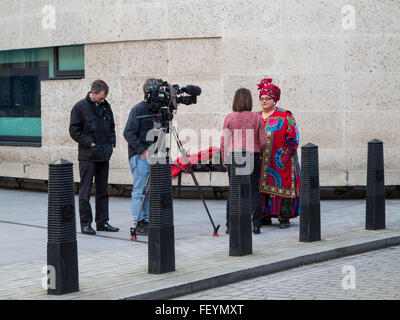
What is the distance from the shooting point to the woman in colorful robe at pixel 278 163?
30.8 ft

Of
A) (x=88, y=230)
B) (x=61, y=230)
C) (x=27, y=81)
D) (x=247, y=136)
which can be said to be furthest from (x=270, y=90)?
(x=27, y=81)

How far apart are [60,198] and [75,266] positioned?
0.56 meters

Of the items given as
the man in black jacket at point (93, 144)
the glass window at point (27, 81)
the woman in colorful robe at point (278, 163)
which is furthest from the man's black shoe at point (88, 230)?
the glass window at point (27, 81)

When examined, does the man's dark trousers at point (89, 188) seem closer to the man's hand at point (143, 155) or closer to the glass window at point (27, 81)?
the man's hand at point (143, 155)

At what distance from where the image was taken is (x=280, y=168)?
31.0 ft

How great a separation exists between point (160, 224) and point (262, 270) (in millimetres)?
1101

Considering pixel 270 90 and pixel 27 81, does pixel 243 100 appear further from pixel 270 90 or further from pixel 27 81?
pixel 27 81

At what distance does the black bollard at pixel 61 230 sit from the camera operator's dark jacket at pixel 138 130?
9.23 feet

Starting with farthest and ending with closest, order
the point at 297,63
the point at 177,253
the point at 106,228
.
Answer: the point at 297,63, the point at 106,228, the point at 177,253

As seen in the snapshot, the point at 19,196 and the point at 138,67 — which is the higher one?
the point at 138,67

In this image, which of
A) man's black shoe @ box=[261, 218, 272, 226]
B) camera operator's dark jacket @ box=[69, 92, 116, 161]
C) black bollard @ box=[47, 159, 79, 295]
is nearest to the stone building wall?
man's black shoe @ box=[261, 218, 272, 226]
